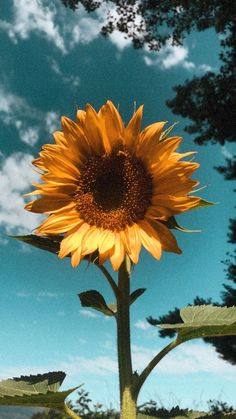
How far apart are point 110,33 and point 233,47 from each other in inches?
115

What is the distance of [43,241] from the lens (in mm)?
1216

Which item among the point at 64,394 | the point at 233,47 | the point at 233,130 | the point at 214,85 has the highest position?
the point at 233,47

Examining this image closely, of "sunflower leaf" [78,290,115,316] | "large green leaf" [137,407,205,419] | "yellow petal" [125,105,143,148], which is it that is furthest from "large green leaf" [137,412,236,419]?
"yellow petal" [125,105,143,148]

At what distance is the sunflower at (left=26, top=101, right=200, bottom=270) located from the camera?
1203 millimetres

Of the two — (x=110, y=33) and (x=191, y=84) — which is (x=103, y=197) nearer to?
(x=191, y=84)

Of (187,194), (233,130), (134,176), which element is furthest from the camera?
(233,130)

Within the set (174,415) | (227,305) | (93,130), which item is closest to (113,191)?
(93,130)

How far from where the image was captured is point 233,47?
36.3 ft

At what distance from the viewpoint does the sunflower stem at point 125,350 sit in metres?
1.13

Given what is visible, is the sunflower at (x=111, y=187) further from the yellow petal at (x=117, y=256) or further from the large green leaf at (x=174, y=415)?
the large green leaf at (x=174, y=415)

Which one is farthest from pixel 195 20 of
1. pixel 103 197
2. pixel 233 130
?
pixel 103 197

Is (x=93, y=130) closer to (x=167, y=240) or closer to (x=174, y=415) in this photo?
(x=167, y=240)

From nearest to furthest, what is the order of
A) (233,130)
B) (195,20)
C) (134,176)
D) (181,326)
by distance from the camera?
(181,326) → (134,176) → (233,130) → (195,20)

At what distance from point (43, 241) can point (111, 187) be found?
24cm
